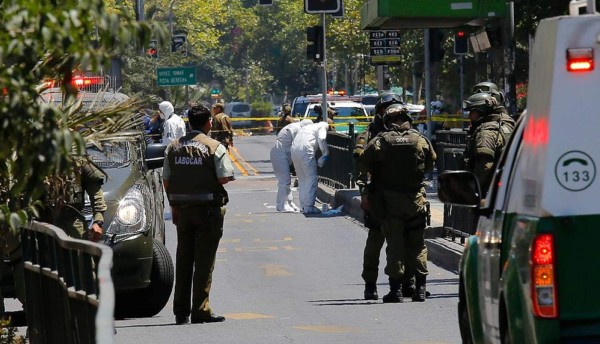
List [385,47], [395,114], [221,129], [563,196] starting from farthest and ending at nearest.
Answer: [385,47]
[221,129]
[395,114]
[563,196]

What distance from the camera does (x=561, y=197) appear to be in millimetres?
5688

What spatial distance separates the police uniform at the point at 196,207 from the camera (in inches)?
476

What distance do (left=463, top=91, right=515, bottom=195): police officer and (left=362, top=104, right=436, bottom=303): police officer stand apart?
0.55m

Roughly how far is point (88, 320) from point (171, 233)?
557 inches

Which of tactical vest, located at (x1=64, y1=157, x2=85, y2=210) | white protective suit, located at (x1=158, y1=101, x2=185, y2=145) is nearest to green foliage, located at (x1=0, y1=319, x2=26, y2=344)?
tactical vest, located at (x1=64, y1=157, x2=85, y2=210)

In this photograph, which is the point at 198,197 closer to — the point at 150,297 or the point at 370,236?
the point at 150,297

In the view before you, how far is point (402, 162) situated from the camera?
13.0 m

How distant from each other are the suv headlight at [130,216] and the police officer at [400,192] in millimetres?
2079

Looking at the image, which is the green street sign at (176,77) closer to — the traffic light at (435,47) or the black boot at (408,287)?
the traffic light at (435,47)

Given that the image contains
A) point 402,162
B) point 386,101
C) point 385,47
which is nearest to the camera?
point 402,162

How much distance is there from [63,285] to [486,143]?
18.3ft

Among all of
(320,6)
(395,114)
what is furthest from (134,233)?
(320,6)

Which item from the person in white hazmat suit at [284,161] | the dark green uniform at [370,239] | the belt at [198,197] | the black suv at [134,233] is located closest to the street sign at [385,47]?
the person in white hazmat suit at [284,161]

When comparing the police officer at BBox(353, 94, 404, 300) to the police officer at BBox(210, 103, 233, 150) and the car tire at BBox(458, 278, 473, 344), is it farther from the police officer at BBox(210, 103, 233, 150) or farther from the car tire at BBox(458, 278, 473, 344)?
the police officer at BBox(210, 103, 233, 150)
